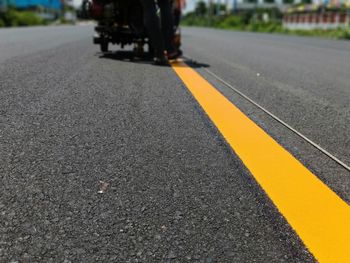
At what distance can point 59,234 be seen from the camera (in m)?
1.69

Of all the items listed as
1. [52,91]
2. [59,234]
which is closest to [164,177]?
[59,234]

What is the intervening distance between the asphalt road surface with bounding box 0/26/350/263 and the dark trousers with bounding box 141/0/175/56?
2.96 meters

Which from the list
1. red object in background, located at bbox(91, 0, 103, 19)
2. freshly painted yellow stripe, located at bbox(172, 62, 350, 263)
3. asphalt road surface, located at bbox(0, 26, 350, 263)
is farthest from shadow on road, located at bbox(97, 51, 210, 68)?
freshly painted yellow stripe, located at bbox(172, 62, 350, 263)

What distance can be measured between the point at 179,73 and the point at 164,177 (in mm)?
4310

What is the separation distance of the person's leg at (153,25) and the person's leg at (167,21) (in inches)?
8.4

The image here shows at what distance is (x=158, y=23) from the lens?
294 inches

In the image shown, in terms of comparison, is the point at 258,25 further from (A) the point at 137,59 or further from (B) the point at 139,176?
(B) the point at 139,176

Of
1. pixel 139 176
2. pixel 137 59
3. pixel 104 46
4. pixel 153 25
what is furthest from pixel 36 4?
pixel 139 176

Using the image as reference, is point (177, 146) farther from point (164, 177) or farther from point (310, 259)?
point (310, 259)

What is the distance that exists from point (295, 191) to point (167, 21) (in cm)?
598

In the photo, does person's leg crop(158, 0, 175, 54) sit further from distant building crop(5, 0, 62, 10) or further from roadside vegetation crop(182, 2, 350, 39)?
distant building crop(5, 0, 62, 10)

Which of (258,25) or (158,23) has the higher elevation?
(158,23)

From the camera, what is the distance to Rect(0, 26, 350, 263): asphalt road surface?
1.64 metres

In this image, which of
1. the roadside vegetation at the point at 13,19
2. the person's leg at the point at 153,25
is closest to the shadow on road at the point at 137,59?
the person's leg at the point at 153,25
